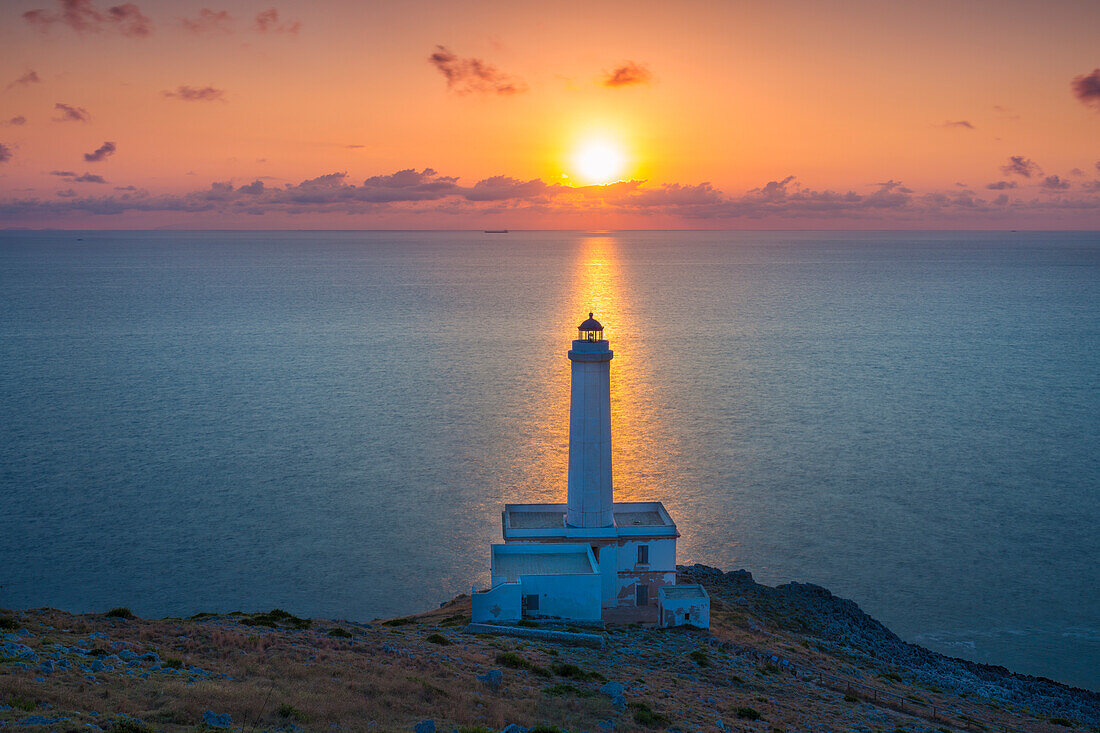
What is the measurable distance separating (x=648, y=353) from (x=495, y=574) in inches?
2848

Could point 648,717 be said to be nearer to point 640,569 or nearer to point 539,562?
point 539,562

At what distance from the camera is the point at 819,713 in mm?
21906

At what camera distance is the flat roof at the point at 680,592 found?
2917 cm

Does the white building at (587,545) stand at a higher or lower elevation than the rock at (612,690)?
higher

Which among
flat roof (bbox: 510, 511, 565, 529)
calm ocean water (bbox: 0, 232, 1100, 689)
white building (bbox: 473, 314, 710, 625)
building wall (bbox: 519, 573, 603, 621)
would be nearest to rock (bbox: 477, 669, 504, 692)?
white building (bbox: 473, 314, 710, 625)

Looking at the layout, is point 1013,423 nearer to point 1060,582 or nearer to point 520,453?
point 1060,582

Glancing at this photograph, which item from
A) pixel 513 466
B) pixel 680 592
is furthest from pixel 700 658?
pixel 513 466

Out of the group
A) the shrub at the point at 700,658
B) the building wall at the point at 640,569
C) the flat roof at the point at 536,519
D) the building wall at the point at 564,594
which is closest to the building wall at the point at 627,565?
the building wall at the point at 640,569

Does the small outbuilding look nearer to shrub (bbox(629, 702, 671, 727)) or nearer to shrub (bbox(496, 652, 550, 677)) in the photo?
shrub (bbox(496, 652, 550, 677))

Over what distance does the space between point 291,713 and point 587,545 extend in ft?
49.7

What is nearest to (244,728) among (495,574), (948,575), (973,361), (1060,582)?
(495,574)

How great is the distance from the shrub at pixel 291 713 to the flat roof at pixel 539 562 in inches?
Answer: 469

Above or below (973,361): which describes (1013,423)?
below

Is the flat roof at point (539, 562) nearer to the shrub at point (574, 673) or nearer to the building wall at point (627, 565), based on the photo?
the building wall at point (627, 565)
